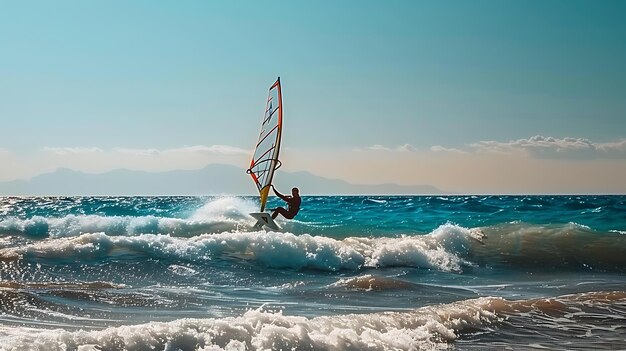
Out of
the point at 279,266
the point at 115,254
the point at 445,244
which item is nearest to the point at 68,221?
the point at 115,254

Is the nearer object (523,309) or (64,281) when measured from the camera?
(523,309)

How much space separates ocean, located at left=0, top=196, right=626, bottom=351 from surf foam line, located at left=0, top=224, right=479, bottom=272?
0.17 feet

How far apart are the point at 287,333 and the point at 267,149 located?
8045 millimetres

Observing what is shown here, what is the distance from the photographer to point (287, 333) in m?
8.23

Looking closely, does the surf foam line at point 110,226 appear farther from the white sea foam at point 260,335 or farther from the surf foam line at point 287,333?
the white sea foam at point 260,335

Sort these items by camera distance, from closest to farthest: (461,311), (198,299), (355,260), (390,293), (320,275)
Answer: (461,311), (198,299), (390,293), (320,275), (355,260)

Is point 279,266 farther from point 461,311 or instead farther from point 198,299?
point 461,311

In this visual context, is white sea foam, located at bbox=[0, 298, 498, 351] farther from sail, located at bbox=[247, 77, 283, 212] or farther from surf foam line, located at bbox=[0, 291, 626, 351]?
sail, located at bbox=[247, 77, 283, 212]

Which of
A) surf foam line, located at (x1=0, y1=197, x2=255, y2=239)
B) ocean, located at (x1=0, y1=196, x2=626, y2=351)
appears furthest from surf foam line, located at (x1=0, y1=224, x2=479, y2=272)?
surf foam line, located at (x1=0, y1=197, x2=255, y2=239)

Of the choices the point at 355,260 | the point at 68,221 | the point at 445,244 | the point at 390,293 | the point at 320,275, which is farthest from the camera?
the point at 68,221

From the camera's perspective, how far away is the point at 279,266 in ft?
57.4

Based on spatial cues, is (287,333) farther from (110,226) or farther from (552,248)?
(110,226)

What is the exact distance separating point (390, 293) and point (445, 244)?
809 centimetres

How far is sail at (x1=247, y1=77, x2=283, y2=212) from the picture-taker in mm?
15409
